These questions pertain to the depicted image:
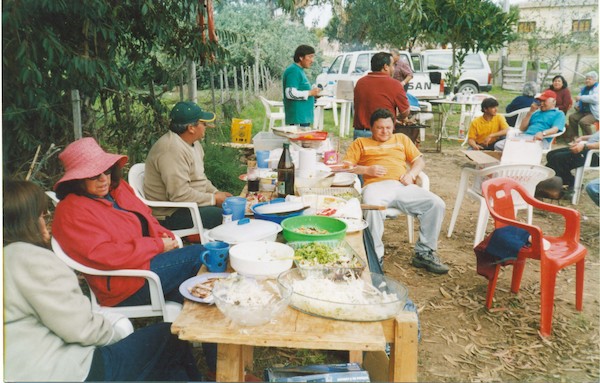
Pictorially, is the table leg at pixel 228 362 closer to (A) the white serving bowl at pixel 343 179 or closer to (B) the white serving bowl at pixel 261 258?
(B) the white serving bowl at pixel 261 258

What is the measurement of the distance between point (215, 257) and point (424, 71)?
12.4m

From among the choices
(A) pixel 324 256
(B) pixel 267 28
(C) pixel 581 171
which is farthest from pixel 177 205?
(B) pixel 267 28

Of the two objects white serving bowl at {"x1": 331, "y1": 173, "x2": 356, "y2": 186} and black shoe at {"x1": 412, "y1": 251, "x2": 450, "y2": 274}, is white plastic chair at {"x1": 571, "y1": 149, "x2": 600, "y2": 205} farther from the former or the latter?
white serving bowl at {"x1": 331, "y1": 173, "x2": 356, "y2": 186}

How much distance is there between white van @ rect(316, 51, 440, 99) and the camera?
1232 cm

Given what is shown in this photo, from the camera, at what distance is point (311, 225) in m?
2.28

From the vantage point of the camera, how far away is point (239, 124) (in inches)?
255

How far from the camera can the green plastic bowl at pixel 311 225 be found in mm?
2097

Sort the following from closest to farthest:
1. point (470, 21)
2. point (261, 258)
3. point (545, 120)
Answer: point (261, 258) → point (545, 120) → point (470, 21)

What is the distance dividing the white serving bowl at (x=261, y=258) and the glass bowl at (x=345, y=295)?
0.05m

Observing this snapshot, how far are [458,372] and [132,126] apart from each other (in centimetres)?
387

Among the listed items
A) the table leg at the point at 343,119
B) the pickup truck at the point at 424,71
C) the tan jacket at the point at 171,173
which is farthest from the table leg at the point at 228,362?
the pickup truck at the point at 424,71

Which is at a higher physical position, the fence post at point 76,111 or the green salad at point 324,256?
the fence post at point 76,111

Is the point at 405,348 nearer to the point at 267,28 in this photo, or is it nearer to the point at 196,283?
the point at 196,283

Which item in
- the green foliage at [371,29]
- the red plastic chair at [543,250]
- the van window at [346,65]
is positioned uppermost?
the green foliage at [371,29]
